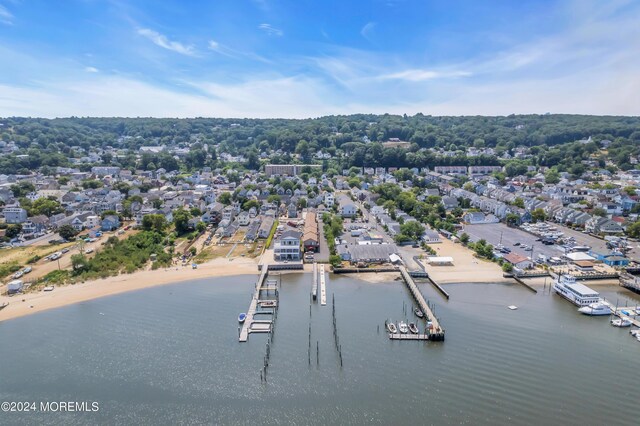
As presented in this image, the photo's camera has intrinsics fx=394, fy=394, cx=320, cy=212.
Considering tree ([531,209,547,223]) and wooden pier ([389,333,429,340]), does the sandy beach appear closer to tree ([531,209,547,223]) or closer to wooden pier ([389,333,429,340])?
wooden pier ([389,333,429,340])

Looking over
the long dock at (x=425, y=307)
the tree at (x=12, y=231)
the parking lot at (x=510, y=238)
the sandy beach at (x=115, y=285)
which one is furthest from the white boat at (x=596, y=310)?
the tree at (x=12, y=231)

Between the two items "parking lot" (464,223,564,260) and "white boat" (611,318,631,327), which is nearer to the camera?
"white boat" (611,318,631,327)

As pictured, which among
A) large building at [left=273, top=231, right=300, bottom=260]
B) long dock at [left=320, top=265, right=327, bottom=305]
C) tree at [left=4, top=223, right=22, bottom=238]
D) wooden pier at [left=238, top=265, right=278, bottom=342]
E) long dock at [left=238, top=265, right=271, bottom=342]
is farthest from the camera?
tree at [left=4, top=223, right=22, bottom=238]

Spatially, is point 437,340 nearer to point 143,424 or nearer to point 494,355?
point 494,355

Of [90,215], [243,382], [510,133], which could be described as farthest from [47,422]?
[510,133]

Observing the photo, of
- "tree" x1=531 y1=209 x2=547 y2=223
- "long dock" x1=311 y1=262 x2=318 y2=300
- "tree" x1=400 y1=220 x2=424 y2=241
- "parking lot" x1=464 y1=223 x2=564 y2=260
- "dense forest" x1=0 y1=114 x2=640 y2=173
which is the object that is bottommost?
"long dock" x1=311 y1=262 x2=318 y2=300

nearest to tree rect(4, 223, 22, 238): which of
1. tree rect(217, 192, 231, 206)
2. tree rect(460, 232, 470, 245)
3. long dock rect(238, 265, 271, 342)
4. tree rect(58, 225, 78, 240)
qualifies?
tree rect(58, 225, 78, 240)

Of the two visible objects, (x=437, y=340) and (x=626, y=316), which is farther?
(x=626, y=316)
